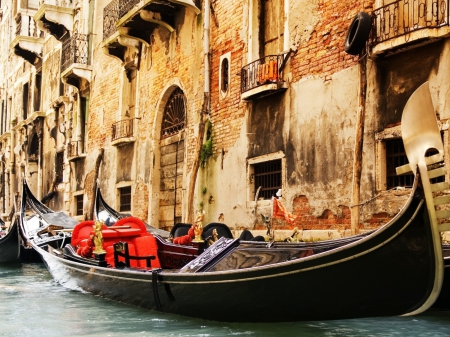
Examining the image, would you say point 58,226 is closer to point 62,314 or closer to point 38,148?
point 62,314

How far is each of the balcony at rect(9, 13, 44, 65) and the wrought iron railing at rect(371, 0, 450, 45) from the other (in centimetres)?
1446

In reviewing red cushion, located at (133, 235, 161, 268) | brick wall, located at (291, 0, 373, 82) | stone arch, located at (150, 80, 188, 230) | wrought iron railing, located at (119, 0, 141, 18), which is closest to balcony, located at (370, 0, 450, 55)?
brick wall, located at (291, 0, 373, 82)

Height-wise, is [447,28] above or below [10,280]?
above

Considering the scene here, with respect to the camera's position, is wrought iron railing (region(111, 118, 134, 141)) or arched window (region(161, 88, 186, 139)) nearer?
arched window (region(161, 88, 186, 139))

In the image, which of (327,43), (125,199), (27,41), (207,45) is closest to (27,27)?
(27,41)

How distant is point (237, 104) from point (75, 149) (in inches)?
303

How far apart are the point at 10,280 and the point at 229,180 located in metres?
3.43

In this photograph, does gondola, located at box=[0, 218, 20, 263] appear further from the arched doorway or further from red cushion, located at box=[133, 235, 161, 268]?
red cushion, located at box=[133, 235, 161, 268]

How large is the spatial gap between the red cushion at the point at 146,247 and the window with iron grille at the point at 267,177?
2.19m

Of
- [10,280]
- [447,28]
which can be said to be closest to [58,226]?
[10,280]

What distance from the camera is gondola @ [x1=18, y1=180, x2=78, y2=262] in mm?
10703

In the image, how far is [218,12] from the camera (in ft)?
34.3

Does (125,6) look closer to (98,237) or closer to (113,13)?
(113,13)

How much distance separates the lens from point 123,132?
44.7 ft
